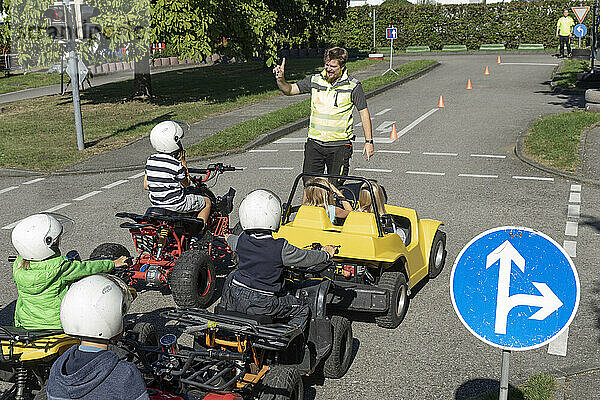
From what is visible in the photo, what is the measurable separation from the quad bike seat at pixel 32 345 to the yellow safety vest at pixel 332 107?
476 centimetres

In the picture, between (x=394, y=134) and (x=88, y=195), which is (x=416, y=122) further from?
(x=88, y=195)

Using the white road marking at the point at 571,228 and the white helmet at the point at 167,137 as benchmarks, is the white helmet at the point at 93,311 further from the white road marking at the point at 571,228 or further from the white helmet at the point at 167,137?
the white road marking at the point at 571,228

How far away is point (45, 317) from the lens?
4.91 metres

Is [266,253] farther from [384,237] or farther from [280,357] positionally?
[384,237]

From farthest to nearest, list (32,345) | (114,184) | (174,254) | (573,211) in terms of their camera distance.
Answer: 1. (114,184)
2. (573,211)
3. (174,254)
4. (32,345)

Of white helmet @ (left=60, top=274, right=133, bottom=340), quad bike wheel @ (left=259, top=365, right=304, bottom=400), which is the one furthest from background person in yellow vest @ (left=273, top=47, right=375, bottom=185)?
white helmet @ (left=60, top=274, right=133, bottom=340)

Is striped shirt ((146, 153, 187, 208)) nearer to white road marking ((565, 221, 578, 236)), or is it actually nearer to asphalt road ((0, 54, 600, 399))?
asphalt road ((0, 54, 600, 399))

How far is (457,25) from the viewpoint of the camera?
45.3 m

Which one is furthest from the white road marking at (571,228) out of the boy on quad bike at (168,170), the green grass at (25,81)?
the green grass at (25,81)

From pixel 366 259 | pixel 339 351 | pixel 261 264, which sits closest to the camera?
pixel 261 264

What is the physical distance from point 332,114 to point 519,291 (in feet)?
16.9

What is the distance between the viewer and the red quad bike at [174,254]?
678 cm

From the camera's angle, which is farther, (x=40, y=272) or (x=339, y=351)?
(x=339, y=351)

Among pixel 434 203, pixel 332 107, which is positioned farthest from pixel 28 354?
pixel 434 203
